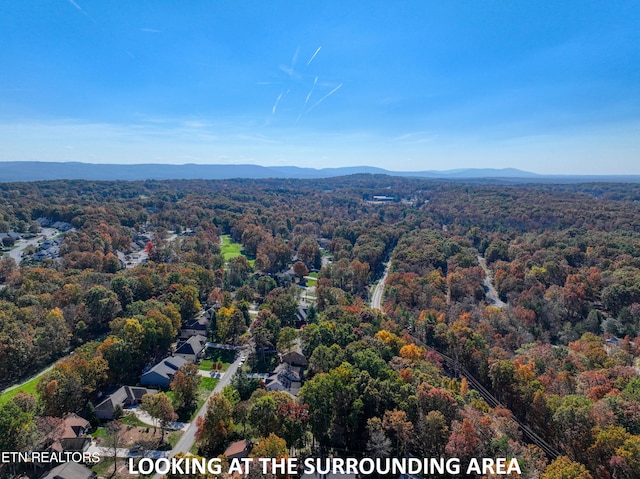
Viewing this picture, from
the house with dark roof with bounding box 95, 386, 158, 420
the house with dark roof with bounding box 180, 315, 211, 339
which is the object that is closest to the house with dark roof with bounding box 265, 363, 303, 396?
the house with dark roof with bounding box 95, 386, 158, 420

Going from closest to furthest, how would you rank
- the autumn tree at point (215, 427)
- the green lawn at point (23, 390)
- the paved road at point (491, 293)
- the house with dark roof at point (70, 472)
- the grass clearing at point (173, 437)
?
the house with dark roof at point (70, 472) → the autumn tree at point (215, 427) → the grass clearing at point (173, 437) → the green lawn at point (23, 390) → the paved road at point (491, 293)

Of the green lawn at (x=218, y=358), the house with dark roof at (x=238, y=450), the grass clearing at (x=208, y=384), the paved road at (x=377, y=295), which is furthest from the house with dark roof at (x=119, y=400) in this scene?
the paved road at (x=377, y=295)

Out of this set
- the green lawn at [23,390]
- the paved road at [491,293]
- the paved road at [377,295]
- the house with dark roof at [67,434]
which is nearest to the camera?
the house with dark roof at [67,434]

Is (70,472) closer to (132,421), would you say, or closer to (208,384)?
(132,421)

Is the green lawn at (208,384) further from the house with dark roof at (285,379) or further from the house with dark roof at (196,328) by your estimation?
the house with dark roof at (196,328)

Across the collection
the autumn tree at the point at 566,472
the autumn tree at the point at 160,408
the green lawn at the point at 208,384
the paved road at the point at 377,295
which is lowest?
the paved road at the point at 377,295

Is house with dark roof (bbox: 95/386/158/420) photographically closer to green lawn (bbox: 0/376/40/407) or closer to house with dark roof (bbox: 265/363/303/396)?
green lawn (bbox: 0/376/40/407)
